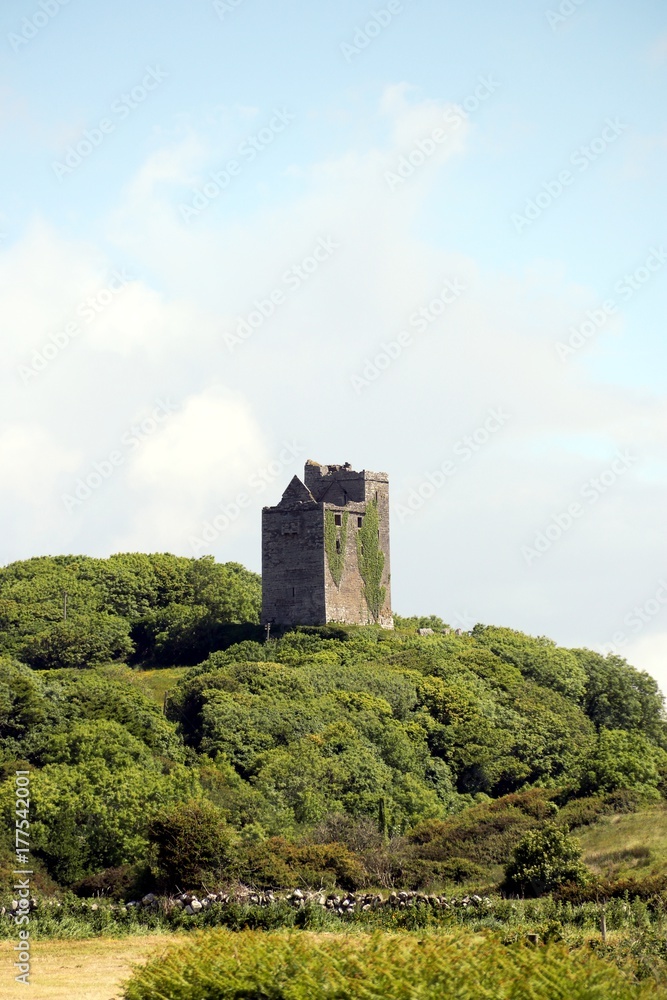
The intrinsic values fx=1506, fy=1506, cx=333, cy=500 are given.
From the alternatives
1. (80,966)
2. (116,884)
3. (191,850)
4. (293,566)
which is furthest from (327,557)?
(80,966)

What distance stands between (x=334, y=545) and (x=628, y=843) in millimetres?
34854

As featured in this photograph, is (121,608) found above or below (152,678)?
above

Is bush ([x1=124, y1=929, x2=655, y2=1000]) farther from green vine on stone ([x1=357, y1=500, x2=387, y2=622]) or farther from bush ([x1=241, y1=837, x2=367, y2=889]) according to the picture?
green vine on stone ([x1=357, y1=500, x2=387, y2=622])

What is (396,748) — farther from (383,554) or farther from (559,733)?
(383,554)

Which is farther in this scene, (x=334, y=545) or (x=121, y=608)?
(x=121, y=608)

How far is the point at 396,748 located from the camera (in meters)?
55.5

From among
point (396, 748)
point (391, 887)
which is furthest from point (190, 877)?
point (396, 748)

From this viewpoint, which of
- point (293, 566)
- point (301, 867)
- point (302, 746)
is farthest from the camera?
point (293, 566)

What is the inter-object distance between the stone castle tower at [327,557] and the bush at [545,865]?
35.2m

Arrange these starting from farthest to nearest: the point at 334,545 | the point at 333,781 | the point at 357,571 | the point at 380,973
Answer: the point at 357,571 < the point at 334,545 < the point at 333,781 < the point at 380,973

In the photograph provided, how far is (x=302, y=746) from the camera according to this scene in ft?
175

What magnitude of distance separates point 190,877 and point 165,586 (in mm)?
51865

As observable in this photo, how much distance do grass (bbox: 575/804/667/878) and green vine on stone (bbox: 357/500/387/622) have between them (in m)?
30.7

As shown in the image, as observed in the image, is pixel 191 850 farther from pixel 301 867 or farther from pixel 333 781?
pixel 333 781
